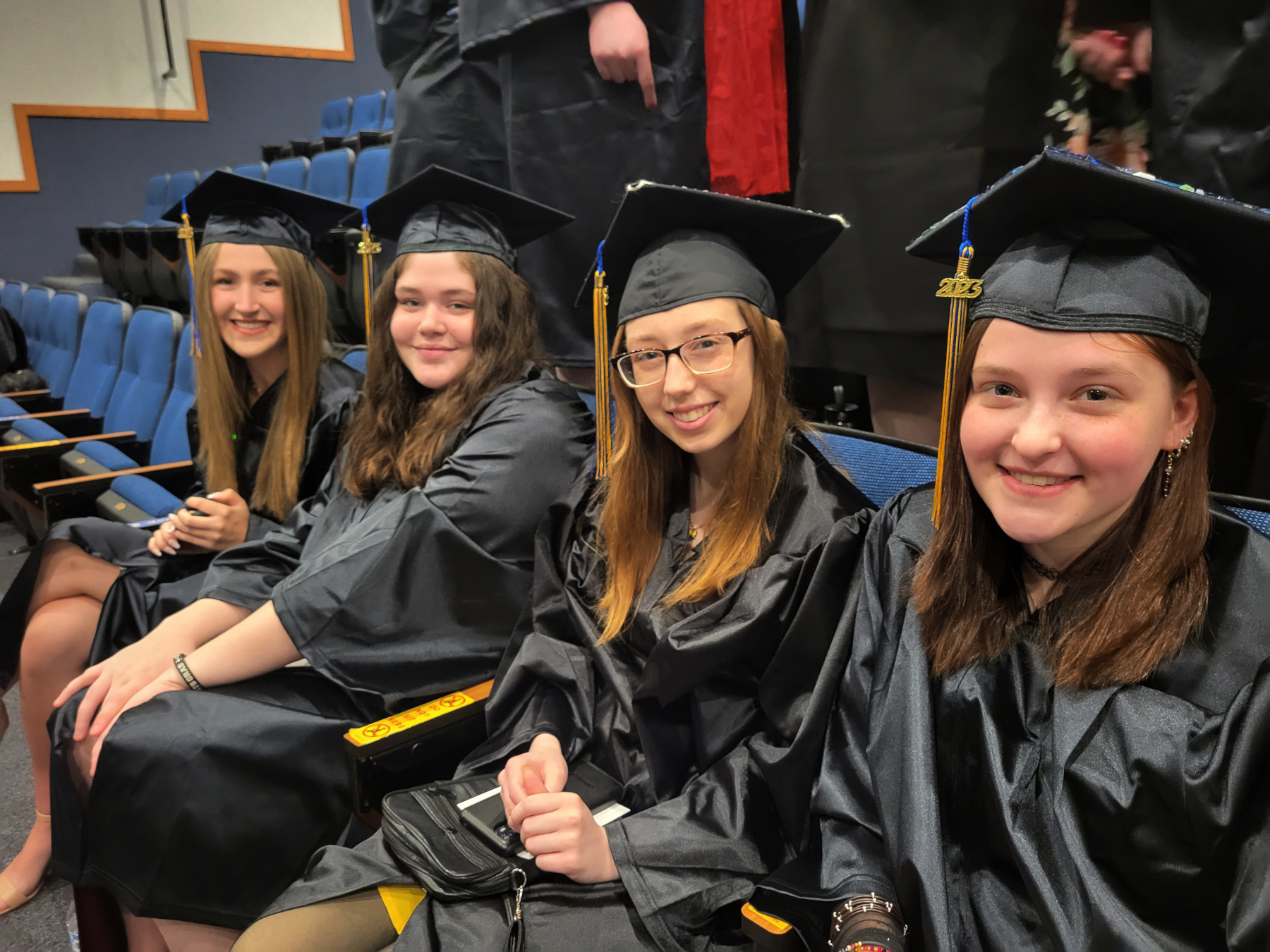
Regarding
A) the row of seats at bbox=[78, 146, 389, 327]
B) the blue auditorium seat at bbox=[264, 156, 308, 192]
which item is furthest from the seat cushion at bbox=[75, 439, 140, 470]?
the blue auditorium seat at bbox=[264, 156, 308, 192]

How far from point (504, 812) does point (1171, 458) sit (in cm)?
99

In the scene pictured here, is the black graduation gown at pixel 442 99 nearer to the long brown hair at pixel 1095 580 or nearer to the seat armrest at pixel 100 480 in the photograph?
the seat armrest at pixel 100 480

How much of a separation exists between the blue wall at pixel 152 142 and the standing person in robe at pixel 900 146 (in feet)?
29.9

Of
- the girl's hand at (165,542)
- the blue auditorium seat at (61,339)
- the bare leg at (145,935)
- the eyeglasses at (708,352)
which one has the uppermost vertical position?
the eyeglasses at (708,352)

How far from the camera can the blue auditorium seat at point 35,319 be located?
567 centimetres

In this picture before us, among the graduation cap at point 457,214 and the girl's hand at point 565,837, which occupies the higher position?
the graduation cap at point 457,214

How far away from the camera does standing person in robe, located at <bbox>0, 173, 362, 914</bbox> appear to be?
206 cm

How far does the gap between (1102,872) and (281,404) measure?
2106 mm

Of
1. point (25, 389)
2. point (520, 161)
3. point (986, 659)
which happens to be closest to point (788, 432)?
point (986, 659)

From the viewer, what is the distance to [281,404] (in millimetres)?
2412

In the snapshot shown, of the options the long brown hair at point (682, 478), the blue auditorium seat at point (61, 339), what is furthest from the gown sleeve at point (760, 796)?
the blue auditorium seat at point (61, 339)

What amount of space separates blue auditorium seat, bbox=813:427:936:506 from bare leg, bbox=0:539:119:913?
1.64 meters

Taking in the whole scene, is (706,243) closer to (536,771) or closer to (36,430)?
(536,771)

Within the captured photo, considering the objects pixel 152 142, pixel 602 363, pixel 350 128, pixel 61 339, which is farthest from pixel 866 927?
pixel 152 142
